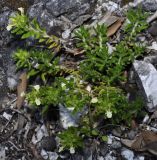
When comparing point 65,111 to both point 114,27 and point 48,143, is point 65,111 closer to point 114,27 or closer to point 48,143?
point 48,143

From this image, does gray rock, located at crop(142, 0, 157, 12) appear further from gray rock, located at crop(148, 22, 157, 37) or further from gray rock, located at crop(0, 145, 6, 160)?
gray rock, located at crop(0, 145, 6, 160)

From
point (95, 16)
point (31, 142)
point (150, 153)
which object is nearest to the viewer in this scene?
point (150, 153)

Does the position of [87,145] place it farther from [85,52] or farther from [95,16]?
[95,16]

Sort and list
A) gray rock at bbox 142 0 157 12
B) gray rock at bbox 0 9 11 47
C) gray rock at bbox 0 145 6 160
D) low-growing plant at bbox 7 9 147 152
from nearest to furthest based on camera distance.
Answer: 1. low-growing plant at bbox 7 9 147 152
2. gray rock at bbox 0 145 6 160
3. gray rock at bbox 142 0 157 12
4. gray rock at bbox 0 9 11 47

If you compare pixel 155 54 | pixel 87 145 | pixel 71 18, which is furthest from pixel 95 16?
pixel 87 145

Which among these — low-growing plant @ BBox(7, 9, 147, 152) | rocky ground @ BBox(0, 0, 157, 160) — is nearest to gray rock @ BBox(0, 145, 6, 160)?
rocky ground @ BBox(0, 0, 157, 160)

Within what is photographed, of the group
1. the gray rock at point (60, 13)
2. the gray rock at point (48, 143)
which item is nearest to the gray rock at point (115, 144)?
the gray rock at point (48, 143)
